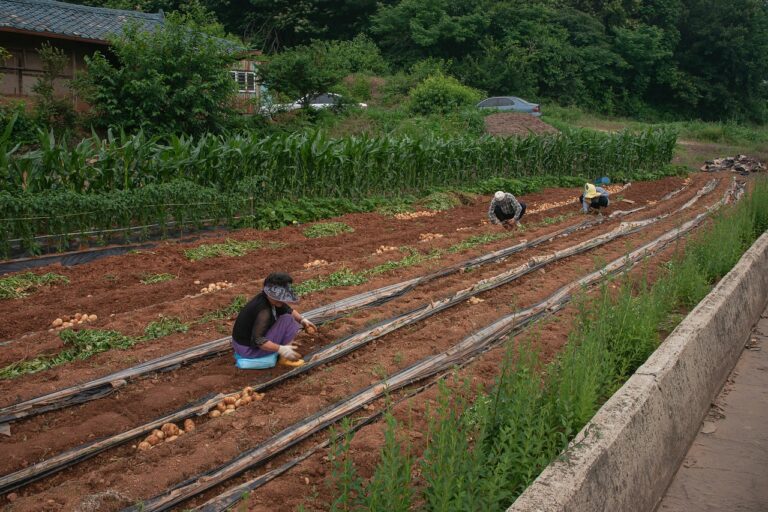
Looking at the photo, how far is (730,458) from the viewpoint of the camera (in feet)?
16.5

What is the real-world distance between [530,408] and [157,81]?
663 inches

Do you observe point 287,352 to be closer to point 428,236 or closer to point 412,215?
point 428,236

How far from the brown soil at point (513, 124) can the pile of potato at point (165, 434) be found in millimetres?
23650

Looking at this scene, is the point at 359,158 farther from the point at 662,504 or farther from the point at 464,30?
the point at 464,30

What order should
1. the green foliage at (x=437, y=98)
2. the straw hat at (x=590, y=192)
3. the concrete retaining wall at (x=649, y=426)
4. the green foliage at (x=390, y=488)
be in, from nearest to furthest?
the green foliage at (x=390, y=488) < the concrete retaining wall at (x=649, y=426) < the straw hat at (x=590, y=192) < the green foliage at (x=437, y=98)

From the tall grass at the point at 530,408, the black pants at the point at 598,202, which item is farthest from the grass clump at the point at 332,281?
the black pants at the point at 598,202

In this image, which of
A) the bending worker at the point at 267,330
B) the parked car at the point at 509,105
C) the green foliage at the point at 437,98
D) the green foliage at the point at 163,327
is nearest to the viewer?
the bending worker at the point at 267,330

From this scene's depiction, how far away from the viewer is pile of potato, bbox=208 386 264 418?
5.35 meters

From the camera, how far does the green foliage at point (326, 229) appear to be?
12396 millimetres

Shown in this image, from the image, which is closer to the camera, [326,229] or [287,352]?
[287,352]

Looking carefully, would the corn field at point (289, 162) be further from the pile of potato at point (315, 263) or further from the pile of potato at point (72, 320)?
the pile of potato at point (72, 320)

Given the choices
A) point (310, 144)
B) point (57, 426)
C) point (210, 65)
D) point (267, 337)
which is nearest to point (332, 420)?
point (267, 337)

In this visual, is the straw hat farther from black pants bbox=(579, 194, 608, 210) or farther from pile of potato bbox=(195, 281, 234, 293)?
pile of potato bbox=(195, 281, 234, 293)

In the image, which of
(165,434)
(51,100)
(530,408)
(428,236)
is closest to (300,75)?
(51,100)
